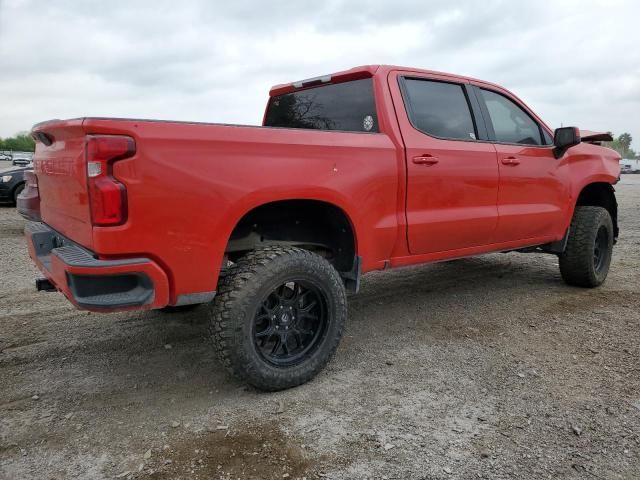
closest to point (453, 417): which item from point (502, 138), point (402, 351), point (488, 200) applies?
point (402, 351)

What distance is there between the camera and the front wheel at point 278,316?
2.64m

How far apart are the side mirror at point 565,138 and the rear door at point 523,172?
8 centimetres

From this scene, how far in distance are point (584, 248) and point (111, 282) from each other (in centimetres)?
432

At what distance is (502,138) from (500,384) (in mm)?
2157

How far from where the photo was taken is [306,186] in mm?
2844

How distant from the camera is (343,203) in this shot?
304 centimetres

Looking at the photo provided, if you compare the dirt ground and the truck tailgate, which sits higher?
the truck tailgate

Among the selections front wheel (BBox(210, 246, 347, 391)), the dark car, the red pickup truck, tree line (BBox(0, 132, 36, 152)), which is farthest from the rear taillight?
tree line (BBox(0, 132, 36, 152))

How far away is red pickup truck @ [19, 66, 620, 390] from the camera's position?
7.67ft

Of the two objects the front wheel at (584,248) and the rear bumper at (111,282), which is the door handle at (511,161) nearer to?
the front wheel at (584,248)

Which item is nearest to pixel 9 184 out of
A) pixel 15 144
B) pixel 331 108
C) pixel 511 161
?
pixel 331 108

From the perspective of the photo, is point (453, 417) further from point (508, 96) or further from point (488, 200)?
point (508, 96)

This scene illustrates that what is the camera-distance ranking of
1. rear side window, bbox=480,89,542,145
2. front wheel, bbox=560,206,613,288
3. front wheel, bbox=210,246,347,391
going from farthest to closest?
front wheel, bbox=560,206,613,288, rear side window, bbox=480,89,542,145, front wheel, bbox=210,246,347,391

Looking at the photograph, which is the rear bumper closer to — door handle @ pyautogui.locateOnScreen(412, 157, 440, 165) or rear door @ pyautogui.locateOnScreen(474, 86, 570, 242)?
door handle @ pyautogui.locateOnScreen(412, 157, 440, 165)
